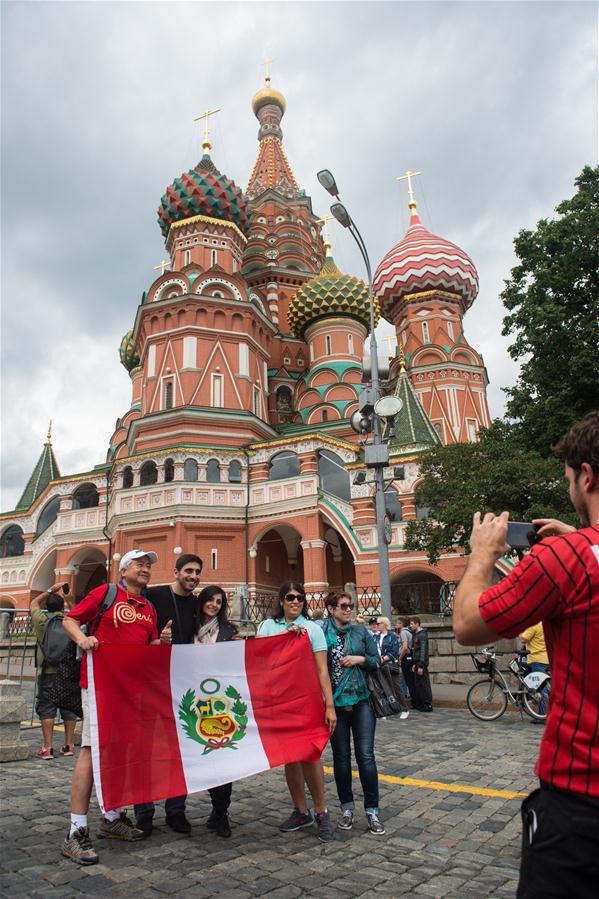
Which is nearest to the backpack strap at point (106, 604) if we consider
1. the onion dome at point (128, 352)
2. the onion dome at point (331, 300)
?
the onion dome at point (331, 300)

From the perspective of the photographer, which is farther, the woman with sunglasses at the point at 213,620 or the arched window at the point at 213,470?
the arched window at the point at 213,470

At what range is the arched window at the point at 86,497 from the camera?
2888 centimetres

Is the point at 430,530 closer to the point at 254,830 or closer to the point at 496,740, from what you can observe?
the point at 496,740

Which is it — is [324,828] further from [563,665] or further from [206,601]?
[563,665]

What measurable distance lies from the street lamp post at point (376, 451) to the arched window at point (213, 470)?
1336 cm

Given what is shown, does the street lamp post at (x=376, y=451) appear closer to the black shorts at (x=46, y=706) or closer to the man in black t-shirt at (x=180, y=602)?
the black shorts at (x=46, y=706)

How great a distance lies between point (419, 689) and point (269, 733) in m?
7.19

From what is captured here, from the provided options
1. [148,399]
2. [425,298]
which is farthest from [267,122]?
[148,399]

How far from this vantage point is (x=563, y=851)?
162cm

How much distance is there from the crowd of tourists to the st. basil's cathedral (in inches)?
538

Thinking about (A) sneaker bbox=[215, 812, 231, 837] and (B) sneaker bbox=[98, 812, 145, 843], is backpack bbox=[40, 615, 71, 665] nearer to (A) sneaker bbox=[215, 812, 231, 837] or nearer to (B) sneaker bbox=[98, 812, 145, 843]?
(B) sneaker bbox=[98, 812, 145, 843]

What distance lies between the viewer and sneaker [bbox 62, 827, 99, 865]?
12.4 ft

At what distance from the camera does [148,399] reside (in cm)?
2845

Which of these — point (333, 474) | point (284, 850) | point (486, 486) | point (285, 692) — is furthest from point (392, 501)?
point (284, 850)
